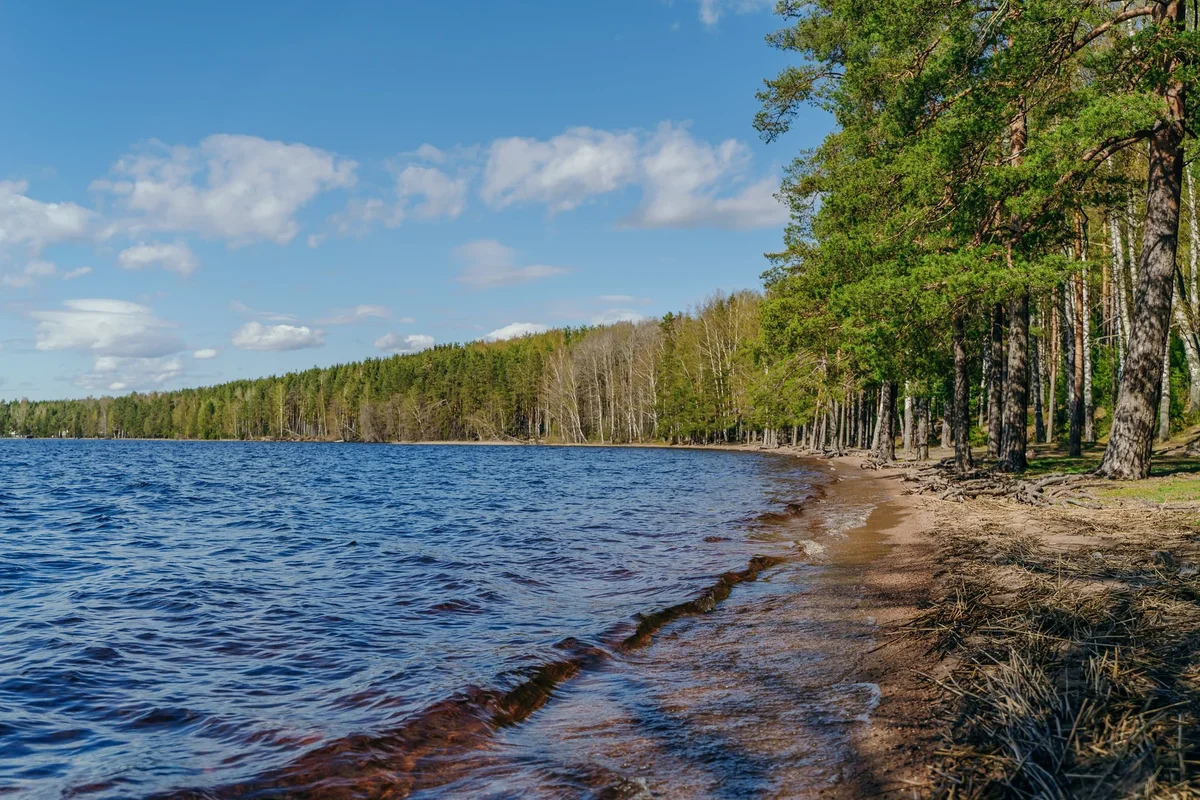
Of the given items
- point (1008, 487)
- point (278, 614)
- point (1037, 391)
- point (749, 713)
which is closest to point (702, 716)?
point (749, 713)

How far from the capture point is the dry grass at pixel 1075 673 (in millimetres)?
3346

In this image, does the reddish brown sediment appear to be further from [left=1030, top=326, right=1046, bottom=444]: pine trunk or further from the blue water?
[left=1030, top=326, right=1046, bottom=444]: pine trunk

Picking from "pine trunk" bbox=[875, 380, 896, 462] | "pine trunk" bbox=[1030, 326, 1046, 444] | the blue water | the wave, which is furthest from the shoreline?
"pine trunk" bbox=[1030, 326, 1046, 444]

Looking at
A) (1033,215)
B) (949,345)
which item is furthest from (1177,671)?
(949,345)

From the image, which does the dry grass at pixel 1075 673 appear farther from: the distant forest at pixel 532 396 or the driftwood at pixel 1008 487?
the distant forest at pixel 532 396

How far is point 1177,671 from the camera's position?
416cm

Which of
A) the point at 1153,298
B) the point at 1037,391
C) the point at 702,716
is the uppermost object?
the point at 1153,298

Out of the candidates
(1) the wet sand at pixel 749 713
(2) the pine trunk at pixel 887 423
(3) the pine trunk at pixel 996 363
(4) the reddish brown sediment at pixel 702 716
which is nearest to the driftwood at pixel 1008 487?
(3) the pine trunk at pixel 996 363

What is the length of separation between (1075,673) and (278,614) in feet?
28.5

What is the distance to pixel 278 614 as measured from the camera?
9.43 meters

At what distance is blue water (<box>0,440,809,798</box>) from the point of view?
5691 millimetres

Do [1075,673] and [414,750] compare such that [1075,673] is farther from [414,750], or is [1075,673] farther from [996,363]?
[996,363]

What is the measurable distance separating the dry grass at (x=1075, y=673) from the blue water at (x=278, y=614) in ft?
12.5

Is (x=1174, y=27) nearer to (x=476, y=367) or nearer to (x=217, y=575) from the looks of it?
(x=217, y=575)
